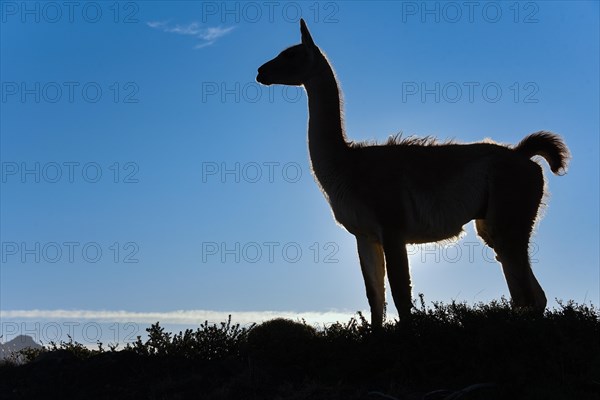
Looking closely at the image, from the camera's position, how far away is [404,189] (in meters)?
9.88

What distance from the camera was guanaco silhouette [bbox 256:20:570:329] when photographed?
31.7ft

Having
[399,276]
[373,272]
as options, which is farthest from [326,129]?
[399,276]

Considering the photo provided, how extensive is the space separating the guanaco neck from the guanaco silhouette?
0.6 inches

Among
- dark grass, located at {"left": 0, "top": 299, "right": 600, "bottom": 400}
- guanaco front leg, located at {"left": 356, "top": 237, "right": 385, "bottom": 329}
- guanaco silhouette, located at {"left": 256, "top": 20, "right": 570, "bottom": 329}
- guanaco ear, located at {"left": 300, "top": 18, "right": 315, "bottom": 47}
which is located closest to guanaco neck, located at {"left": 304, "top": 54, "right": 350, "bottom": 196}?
guanaco silhouette, located at {"left": 256, "top": 20, "right": 570, "bottom": 329}

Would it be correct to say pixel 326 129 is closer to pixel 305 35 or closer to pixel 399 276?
pixel 305 35

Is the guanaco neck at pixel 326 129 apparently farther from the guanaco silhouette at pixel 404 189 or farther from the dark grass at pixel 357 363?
the dark grass at pixel 357 363

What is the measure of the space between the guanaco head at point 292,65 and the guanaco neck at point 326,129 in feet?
0.52

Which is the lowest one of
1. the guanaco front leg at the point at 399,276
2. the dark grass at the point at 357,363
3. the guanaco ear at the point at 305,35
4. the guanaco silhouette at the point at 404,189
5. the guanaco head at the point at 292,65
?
the dark grass at the point at 357,363

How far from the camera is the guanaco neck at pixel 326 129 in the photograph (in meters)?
10.3

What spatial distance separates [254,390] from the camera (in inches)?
293

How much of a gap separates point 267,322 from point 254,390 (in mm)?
2373

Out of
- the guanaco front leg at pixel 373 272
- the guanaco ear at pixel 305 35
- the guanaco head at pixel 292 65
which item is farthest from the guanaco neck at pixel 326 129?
the guanaco front leg at pixel 373 272

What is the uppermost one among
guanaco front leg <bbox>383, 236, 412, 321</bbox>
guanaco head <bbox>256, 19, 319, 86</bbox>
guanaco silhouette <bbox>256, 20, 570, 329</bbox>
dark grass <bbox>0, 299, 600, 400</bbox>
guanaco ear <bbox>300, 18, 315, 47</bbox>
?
guanaco ear <bbox>300, 18, 315, 47</bbox>

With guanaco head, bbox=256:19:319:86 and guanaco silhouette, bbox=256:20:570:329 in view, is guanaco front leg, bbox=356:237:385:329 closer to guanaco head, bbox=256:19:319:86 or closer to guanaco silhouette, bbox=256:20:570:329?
guanaco silhouette, bbox=256:20:570:329
